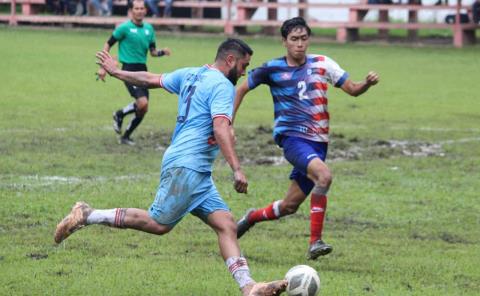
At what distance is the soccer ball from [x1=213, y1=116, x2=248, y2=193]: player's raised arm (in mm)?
728

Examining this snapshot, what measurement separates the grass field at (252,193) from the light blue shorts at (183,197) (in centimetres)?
59

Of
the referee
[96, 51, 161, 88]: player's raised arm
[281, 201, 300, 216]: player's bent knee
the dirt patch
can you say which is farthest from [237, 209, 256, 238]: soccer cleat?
the referee

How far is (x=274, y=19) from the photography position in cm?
4312

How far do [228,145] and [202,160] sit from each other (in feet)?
1.11

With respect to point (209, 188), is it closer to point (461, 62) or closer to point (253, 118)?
point (253, 118)

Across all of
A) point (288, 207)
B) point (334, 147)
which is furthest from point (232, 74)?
point (334, 147)

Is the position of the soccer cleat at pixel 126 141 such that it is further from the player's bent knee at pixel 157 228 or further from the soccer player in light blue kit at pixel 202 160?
the player's bent knee at pixel 157 228

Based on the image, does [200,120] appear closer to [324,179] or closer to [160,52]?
[324,179]

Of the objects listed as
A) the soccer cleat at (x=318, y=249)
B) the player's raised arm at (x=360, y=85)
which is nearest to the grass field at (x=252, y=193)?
the soccer cleat at (x=318, y=249)

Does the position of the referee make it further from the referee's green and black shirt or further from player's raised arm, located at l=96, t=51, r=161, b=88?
player's raised arm, located at l=96, t=51, r=161, b=88

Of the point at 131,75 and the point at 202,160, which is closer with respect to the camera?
the point at 202,160

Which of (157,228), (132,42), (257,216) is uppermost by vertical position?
(132,42)

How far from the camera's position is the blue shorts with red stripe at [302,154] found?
33.6 ft

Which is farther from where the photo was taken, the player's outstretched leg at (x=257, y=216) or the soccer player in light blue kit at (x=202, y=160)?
the player's outstretched leg at (x=257, y=216)
